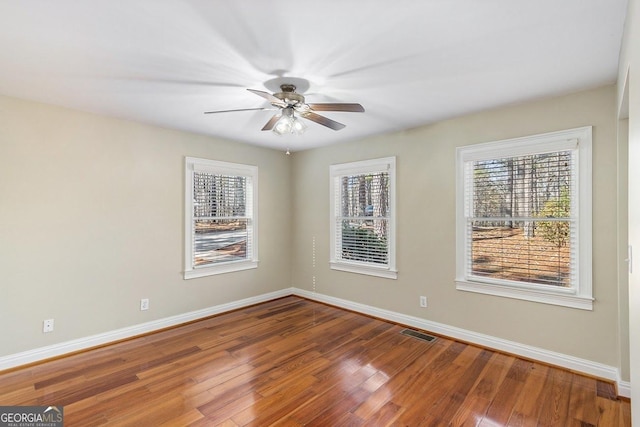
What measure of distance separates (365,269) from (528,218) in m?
2.09

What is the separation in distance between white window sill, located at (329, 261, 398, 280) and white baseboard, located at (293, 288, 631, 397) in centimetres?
46

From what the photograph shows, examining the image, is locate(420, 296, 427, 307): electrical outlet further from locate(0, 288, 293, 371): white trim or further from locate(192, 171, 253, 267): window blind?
locate(192, 171, 253, 267): window blind

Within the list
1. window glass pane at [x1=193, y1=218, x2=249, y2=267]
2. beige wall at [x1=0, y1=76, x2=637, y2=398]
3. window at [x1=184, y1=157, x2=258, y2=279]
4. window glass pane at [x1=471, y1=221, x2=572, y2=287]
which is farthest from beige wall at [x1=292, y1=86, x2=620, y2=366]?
window glass pane at [x1=193, y1=218, x2=249, y2=267]

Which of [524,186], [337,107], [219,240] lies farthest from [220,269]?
[524,186]

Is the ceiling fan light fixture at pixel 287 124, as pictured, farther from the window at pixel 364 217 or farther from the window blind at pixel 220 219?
the window blind at pixel 220 219

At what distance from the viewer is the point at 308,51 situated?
83.8 inches

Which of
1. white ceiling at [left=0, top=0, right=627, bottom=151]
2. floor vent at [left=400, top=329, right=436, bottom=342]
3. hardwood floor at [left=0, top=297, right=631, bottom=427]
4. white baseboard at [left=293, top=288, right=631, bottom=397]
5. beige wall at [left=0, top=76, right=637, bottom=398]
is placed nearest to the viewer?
white ceiling at [left=0, top=0, right=627, bottom=151]

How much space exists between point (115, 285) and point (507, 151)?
14.6 feet

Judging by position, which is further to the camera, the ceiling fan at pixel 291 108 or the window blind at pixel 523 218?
the window blind at pixel 523 218

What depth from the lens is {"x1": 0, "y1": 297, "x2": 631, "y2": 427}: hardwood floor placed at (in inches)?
88.0

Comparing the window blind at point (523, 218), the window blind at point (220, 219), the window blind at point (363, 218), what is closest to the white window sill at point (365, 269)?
the window blind at point (363, 218)

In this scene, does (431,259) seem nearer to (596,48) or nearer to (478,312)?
(478,312)

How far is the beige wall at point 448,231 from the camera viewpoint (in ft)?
8.90

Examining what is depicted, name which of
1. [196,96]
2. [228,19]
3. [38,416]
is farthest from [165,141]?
[38,416]
